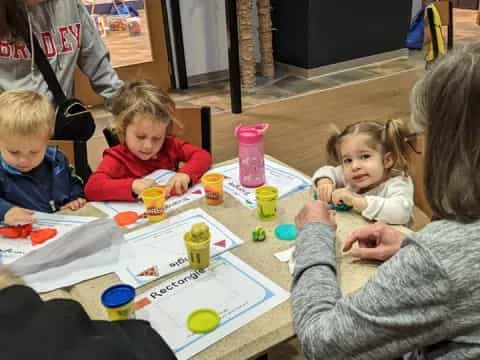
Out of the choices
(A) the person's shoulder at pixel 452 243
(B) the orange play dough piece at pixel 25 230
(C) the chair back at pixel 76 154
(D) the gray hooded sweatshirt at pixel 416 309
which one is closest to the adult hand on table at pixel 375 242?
(D) the gray hooded sweatshirt at pixel 416 309

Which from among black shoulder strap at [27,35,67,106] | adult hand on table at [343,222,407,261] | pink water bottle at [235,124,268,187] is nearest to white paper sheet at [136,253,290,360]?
adult hand on table at [343,222,407,261]

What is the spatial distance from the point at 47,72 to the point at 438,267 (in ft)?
5.65

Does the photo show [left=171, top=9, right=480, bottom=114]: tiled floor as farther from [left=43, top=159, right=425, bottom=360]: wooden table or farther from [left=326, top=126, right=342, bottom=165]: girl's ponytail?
[left=43, top=159, right=425, bottom=360]: wooden table

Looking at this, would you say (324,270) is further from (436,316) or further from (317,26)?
(317,26)

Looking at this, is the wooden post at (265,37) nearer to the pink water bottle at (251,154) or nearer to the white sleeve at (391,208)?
the pink water bottle at (251,154)

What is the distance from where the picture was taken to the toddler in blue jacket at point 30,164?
154cm

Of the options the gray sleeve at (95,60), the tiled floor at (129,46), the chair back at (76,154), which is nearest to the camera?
the chair back at (76,154)

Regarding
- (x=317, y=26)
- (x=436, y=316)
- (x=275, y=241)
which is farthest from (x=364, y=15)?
(x=436, y=316)

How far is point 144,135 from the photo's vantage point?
1.74 meters

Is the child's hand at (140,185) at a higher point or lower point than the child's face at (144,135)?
lower

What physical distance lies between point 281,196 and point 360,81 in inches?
158

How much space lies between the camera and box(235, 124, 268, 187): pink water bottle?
1570 millimetres

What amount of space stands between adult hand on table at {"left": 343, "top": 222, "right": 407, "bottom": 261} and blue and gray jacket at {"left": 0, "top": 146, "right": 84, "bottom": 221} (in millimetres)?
966

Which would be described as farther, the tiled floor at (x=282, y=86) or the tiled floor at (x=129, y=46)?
the tiled floor at (x=129, y=46)
